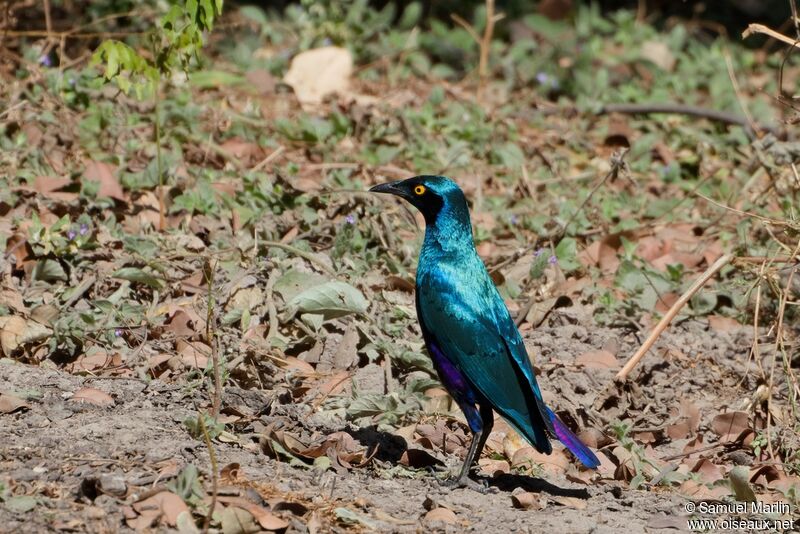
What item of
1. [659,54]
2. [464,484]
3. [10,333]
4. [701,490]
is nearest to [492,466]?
[464,484]

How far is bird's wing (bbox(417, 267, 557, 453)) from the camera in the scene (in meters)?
4.19

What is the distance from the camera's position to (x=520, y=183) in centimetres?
684

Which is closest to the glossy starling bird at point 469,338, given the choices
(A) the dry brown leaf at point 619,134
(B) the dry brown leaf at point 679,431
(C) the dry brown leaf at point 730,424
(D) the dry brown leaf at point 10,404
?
(B) the dry brown leaf at point 679,431

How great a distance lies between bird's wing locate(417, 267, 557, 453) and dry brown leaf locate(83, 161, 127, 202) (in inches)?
78.7

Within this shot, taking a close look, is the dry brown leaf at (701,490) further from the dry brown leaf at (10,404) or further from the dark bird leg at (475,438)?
the dry brown leaf at (10,404)

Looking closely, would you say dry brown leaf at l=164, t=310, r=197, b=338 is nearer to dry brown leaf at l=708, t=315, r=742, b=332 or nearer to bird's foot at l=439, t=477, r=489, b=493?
bird's foot at l=439, t=477, r=489, b=493

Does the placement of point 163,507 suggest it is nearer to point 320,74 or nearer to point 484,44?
point 320,74

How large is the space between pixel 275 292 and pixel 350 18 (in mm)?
3539

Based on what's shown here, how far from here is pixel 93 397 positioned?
4.16 m

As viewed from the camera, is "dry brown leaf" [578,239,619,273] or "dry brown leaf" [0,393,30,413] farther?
"dry brown leaf" [578,239,619,273]

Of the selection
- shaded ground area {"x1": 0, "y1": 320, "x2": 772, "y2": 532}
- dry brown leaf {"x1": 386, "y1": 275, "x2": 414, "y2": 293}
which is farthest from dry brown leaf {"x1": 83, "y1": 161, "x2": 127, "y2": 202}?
shaded ground area {"x1": 0, "y1": 320, "x2": 772, "y2": 532}

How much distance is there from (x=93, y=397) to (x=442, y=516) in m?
1.35

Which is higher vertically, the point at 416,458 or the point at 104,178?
the point at 104,178

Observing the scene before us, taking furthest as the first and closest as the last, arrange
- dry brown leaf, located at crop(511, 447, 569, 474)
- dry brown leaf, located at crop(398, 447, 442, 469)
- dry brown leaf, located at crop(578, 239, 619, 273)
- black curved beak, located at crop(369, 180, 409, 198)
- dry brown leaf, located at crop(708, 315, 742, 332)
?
dry brown leaf, located at crop(578, 239, 619, 273) → dry brown leaf, located at crop(708, 315, 742, 332) → black curved beak, located at crop(369, 180, 409, 198) → dry brown leaf, located at crop(511, 447, 569, 474) → dry brown leaf, located at crop(398, 447, 442, 469)
